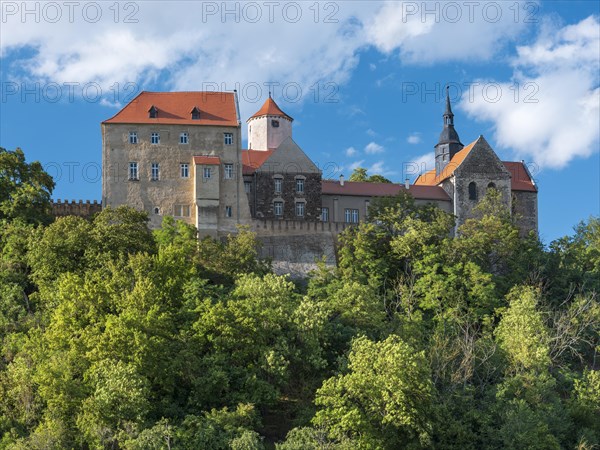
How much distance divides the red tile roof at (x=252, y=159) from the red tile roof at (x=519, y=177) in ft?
58.6

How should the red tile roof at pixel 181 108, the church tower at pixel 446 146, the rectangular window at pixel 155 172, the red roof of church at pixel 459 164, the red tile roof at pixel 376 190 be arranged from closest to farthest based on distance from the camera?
the rectangular window at pixel 155 172, the red tile roof at pixel 181 108, the red tile roof at pixel 376 190, the red roof of church at pixel 459 164, the church tower at pixel 446 146

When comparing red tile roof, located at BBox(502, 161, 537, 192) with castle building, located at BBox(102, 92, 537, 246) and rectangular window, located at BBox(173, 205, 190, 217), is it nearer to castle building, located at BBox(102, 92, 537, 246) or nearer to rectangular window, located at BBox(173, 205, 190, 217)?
castle building, located at BBox(102, 92, 537, 246)

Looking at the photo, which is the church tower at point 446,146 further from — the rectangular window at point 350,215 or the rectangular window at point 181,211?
the rectangular window at point 181,211

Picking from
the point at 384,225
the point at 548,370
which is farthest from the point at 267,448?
the point at 384,225

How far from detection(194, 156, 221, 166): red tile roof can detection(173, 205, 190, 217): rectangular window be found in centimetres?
284

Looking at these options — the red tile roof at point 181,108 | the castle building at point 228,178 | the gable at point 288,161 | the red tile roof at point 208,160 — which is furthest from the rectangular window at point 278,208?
the red tile roof at point 181,108

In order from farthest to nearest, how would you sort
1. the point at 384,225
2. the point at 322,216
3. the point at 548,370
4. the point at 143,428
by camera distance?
1. the point at 322,216
2. the point at 384,225
3. the point at 548,370
4. the point at 143,428

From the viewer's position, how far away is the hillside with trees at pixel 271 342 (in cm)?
5144

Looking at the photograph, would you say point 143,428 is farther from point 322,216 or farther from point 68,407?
point 322,216

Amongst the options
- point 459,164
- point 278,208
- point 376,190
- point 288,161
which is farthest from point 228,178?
point 459,164

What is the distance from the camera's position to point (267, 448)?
5244 cm

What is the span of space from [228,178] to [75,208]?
943cm

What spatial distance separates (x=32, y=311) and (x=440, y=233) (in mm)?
23838

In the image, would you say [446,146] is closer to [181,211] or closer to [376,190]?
[376,190]
